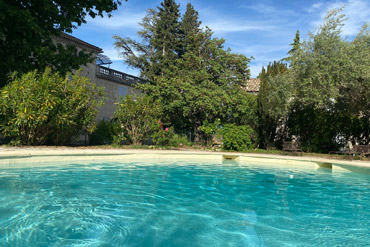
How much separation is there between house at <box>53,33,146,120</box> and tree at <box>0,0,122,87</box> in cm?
842

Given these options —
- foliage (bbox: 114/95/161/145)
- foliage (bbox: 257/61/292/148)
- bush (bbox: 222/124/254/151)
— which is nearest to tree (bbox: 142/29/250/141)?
foliage (bbox: 257/61/292/148)

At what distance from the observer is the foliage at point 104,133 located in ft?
56.4

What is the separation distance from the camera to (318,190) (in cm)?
780

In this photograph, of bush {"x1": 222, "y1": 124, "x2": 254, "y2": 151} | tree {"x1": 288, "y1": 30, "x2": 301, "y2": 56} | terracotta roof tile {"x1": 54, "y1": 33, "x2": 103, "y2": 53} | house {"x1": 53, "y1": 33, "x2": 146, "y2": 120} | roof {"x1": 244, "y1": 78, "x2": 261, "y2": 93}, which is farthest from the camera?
roof {"x1": 244, "y1": 78, "x2": 261, "y2": 93}

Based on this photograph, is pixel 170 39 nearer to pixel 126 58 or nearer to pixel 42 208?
pixel 126 58

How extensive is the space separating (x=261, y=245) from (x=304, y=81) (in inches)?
492

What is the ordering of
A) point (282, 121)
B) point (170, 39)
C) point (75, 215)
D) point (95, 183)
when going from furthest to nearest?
point (170, 39)
point (282, 121)
point (95, 183)
point (75, 215)

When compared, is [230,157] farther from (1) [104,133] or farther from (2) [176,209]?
(2) [176,209]

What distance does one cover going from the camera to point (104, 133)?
17.4 meters

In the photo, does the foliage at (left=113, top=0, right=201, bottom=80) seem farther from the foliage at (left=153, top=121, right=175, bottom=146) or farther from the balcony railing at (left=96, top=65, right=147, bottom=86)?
the foliage at (left=153, top=121, right=175, bottom=146)

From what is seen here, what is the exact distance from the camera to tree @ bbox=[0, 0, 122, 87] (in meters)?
13.3

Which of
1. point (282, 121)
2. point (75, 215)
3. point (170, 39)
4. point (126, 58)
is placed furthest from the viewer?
point (126, 58)

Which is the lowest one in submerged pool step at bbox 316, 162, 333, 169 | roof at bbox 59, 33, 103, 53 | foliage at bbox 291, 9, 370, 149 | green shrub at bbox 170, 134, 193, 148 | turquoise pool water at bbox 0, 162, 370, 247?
turquoise pool water at bbox 0, 162, 370, 247

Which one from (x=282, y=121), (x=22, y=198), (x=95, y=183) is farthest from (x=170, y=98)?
(x=22, y=198)
